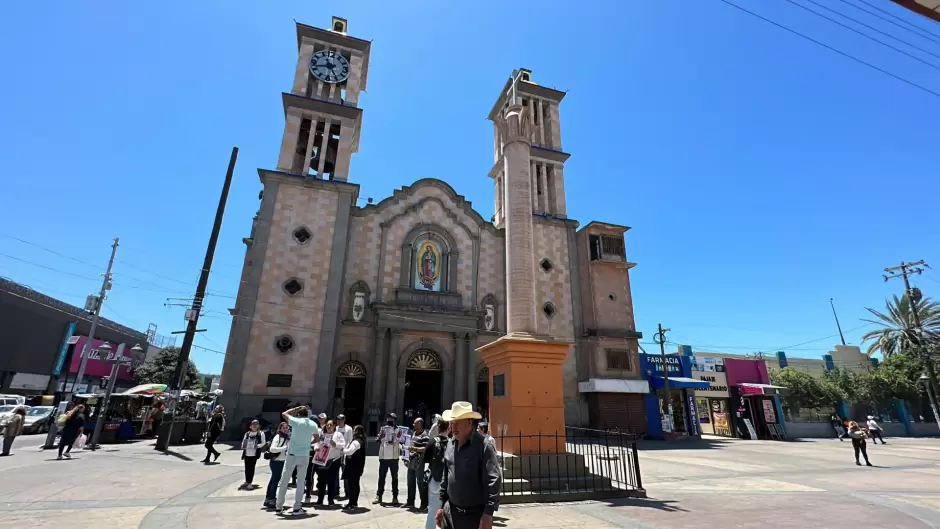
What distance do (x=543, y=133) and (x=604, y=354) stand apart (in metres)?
17.0

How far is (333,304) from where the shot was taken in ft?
76.8

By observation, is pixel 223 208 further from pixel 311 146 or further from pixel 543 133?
pixel 543 133

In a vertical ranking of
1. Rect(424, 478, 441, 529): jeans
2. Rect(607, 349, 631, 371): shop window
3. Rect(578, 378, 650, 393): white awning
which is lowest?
Rect(424, 478, 441, 529): jeans

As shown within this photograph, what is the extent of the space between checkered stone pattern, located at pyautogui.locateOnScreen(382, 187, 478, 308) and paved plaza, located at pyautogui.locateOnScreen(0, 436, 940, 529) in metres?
13.6

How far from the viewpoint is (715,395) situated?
35.1 m

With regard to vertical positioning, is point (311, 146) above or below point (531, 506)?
above

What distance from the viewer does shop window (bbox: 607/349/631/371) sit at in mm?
27672

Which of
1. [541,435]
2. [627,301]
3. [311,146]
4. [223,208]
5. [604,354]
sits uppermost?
[311,146]

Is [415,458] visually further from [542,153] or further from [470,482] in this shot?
[542,153]

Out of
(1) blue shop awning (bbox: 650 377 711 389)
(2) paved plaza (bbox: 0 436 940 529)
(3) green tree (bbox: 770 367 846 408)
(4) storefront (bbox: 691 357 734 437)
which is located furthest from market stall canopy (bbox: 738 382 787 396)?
(2) paved plaza (bbox: 0 436 940 529)

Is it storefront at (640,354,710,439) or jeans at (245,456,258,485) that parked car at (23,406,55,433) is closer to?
jeans at (245,456,258,485)

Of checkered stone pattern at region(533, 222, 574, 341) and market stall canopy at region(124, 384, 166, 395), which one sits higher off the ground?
checkered stone pattern at region(533, 222, 574, 341)

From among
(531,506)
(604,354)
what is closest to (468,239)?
(604,354)

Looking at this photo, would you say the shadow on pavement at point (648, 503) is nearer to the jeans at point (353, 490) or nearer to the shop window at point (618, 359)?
the jeans at point (353, 490)
